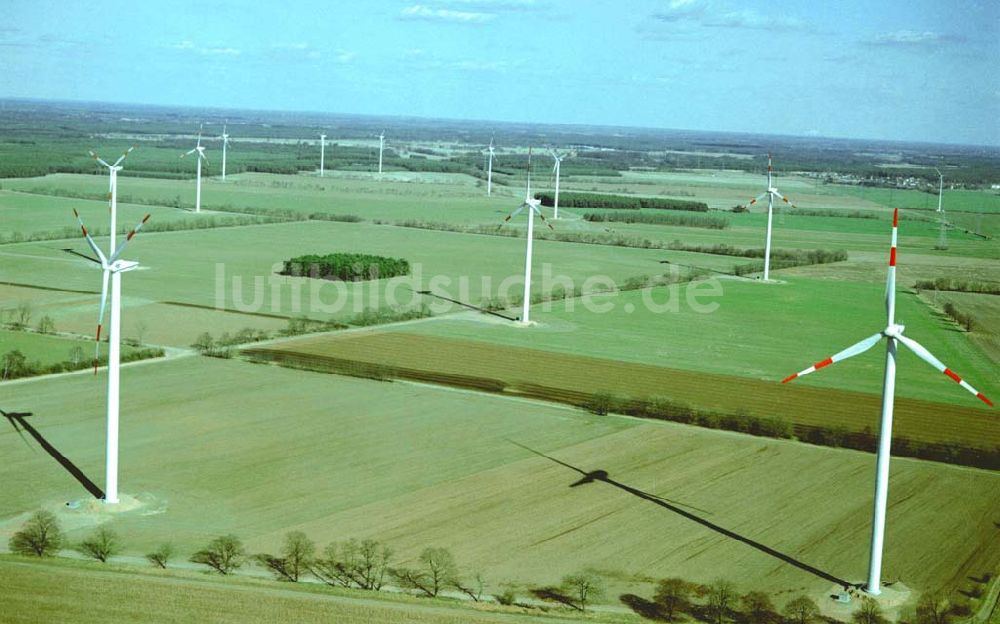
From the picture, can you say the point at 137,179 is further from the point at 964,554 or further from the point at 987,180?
the point at 964,554

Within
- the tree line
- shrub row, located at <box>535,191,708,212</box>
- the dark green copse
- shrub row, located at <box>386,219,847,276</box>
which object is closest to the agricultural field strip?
the tree line

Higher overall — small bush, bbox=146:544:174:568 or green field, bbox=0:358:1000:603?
green field, bbox=0:358:1000:603

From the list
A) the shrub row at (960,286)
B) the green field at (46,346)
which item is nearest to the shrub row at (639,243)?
the shrub row at (960,286)

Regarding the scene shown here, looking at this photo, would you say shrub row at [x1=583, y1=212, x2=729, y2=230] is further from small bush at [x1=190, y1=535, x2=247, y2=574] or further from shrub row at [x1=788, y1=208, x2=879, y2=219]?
small bush at [x1=190, y1=535, x2=247, y2=574]

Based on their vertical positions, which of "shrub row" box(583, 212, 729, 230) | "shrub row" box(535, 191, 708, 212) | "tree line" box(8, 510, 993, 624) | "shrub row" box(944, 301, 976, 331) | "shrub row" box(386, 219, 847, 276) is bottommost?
"tree line" box(8, 510, 993, 624)

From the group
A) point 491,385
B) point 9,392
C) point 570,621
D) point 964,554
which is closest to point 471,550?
point 570,621
